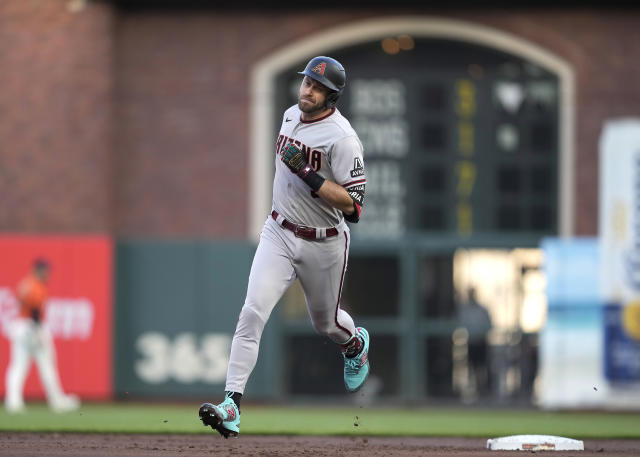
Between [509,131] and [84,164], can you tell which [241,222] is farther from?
[509,131]

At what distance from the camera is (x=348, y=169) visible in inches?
316

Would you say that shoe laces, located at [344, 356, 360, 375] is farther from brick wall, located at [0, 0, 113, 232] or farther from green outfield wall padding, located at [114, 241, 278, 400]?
brick wall, located at [0, 0, 113, 232]

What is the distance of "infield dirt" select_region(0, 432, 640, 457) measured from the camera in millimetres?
9102

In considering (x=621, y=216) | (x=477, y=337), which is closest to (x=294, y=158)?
(x=621, y=216)

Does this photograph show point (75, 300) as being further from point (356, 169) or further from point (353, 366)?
point (356, 169)

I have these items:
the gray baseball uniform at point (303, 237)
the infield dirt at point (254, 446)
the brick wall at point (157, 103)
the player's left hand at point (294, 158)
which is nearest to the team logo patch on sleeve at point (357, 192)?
the gray baseball uniform at point (303, 237)

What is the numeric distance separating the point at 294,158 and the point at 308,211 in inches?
18.1

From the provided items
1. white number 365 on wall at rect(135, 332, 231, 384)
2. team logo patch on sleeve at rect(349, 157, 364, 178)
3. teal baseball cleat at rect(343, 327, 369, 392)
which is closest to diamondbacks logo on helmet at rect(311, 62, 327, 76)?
team logo patch on sleeve at rect(349, 157, 364, 178)

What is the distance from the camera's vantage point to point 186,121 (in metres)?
19.8

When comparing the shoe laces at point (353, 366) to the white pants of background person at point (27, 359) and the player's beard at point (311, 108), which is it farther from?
the white pants of background person at point (27, 359)

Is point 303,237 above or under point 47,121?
under

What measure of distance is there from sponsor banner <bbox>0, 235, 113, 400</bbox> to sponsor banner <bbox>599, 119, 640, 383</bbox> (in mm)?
7147

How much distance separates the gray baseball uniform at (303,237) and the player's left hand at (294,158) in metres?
0.13

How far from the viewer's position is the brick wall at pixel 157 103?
63.4 ft
